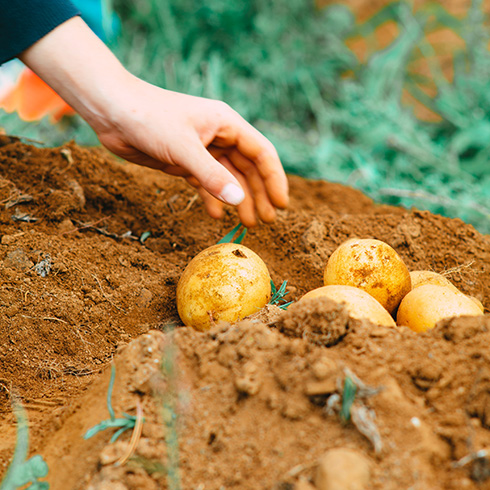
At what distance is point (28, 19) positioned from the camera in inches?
83.3

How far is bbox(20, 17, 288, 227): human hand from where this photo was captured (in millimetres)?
2059

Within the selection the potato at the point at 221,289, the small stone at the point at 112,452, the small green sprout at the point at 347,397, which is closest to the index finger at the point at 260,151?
the potato at the point at 221,289

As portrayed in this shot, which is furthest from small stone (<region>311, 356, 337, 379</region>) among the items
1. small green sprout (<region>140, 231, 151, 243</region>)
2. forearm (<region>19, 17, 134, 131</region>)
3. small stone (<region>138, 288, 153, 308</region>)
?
small green sprout (<region>140, 231, 151, 243</region>)

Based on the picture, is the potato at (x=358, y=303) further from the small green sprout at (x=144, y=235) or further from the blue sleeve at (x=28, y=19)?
the blue sleeve at (x=28, y=19)

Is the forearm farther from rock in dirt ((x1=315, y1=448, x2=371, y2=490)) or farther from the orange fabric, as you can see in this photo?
the orange fabric

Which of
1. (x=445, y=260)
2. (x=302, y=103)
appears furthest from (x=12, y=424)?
(x=302, y=103)

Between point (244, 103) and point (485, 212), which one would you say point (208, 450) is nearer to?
point (485, 212)

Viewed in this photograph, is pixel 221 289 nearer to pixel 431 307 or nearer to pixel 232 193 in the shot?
pixel 232 193

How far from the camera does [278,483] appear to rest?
3.85 feet

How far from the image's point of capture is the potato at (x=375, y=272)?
79.8 inches

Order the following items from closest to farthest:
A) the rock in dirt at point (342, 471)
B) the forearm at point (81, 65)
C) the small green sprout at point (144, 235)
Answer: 1. the rock in dirt at point (342, 471)
2. the forearm at point (81, 65)
3. the small green sprout at point (144, 235)

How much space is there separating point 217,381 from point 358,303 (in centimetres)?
60

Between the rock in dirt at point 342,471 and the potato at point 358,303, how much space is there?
23.2 inches

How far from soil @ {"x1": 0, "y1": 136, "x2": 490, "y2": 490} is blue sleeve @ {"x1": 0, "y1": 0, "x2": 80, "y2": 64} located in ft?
2.60
